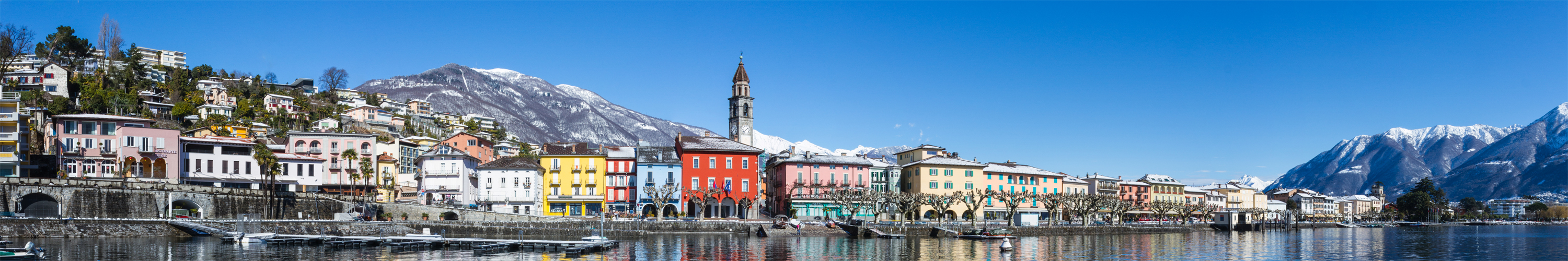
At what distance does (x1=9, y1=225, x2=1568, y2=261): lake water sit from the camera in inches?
2109

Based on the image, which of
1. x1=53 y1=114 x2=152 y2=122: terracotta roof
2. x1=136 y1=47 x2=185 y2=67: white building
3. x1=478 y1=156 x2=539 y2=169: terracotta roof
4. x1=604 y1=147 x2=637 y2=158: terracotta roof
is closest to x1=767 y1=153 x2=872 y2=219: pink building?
x1=604 y1=147 x2=637 y2=158: terracotta roof

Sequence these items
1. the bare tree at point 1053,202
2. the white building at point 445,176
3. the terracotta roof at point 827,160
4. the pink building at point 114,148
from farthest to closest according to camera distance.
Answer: the terracotta roof at point 827,160 → the white building at point 445,176 → the bare tree at point 1053,202 → the pink building at point 114,148

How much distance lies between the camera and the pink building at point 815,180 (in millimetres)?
93188

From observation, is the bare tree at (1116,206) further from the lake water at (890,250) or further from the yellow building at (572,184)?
the yellow building at (572,184)

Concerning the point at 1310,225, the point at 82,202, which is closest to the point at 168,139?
the point at 82,202

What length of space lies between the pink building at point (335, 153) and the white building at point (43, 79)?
2509 centimetres

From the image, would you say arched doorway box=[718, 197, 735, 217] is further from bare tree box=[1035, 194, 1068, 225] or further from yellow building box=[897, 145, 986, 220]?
bare tree box=[1035, 194, 1068, 225]

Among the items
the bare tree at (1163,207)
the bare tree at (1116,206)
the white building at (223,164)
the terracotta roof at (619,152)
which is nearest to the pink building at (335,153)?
the white building at (223,164)

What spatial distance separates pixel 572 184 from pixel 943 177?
3691 centimetres

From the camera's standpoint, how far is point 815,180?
94.9 m

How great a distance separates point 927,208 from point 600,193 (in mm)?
32859

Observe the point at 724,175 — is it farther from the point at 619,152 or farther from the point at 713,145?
the point at 619,152

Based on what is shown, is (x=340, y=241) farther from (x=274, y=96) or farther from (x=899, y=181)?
(x=274, y=96)

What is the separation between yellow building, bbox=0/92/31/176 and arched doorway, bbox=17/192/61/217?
834 centimetres
